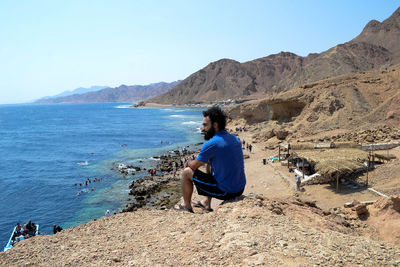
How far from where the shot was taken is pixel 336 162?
14.7 metres

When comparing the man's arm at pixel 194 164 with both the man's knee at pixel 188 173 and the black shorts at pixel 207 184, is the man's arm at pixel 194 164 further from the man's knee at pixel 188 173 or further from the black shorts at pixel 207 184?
the black shorts at pixel 207 184

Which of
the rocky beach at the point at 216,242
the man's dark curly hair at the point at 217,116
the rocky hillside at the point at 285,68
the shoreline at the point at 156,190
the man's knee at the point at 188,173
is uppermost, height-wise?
the rocky hillside at the point at 285,68

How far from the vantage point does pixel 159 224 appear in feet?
16.1

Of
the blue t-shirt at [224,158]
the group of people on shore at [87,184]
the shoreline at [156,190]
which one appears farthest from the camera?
the group of people on shore at [87,184]

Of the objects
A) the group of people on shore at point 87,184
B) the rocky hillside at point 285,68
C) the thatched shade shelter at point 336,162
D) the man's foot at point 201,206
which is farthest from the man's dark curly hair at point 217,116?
the rocky hillside at point 285,68

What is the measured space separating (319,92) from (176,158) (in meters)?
19.2

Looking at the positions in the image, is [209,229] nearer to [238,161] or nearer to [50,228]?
[238,161]

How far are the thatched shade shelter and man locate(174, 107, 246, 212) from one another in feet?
36.7

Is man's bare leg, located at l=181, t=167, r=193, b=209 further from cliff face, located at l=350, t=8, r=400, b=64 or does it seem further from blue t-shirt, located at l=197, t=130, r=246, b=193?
cliff face, located at l=350, t=8, r=400, b=64

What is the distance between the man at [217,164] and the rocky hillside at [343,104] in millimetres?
25452

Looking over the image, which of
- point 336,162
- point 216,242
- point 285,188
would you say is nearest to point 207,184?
point 216,242

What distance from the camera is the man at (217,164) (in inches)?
181

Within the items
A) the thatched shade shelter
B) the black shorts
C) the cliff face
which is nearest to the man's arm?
the black shorts

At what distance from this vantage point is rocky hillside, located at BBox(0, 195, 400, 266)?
3.51 m
